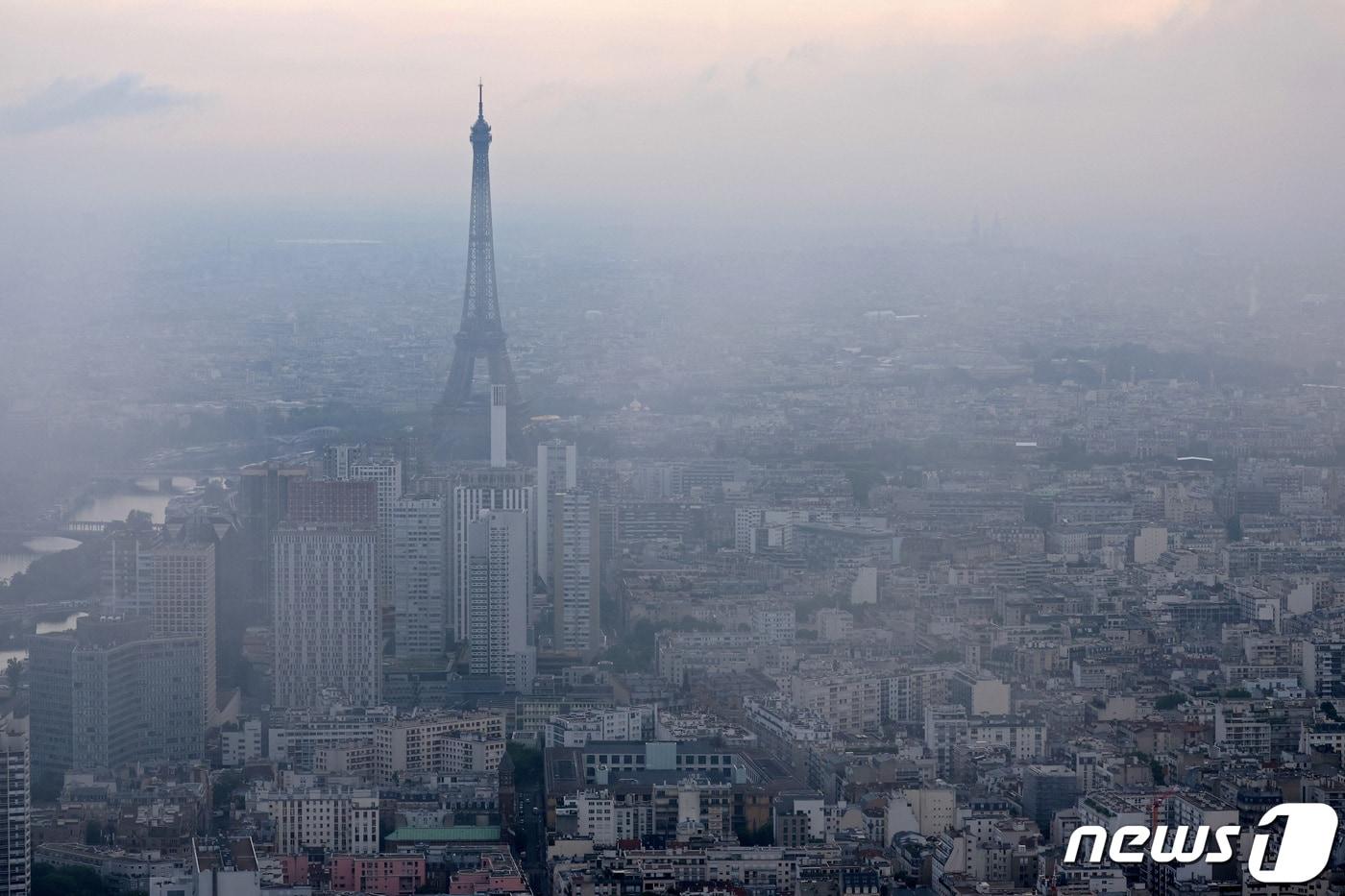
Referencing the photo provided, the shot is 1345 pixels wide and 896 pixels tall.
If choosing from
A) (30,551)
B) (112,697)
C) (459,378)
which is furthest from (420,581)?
(459,378)

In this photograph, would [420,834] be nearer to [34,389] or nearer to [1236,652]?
[1236,652]

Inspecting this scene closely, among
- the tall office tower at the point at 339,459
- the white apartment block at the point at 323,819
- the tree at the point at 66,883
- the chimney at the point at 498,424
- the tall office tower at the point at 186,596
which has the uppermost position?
the chimney at the point at 498,424

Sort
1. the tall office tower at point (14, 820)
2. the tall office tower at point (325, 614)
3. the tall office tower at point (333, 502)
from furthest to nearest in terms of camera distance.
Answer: the tall office tower at point (333, 502) < the tall office tower at point (325, 614) < the tall office tower at point (14, 820)

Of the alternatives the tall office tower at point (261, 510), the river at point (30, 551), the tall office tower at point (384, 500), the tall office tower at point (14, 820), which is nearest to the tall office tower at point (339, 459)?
the tall office tower at point (384, 500)

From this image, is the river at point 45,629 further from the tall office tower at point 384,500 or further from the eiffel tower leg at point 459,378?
the eiffel tower leg at point 459,378

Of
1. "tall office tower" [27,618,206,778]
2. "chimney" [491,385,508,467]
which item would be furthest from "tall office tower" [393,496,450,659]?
"chimney" [491,385,508,467]

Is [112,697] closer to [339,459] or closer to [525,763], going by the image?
[525,763]
